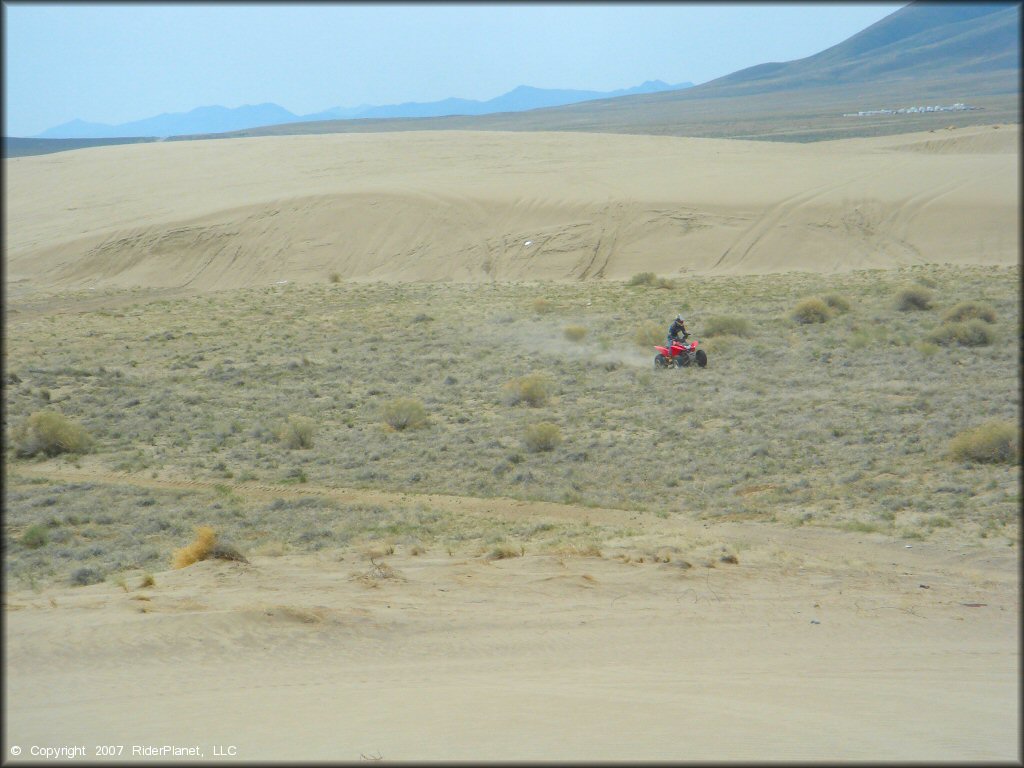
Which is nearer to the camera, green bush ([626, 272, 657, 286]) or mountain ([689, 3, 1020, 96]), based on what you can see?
green bush ([626, 272, 657, 286])

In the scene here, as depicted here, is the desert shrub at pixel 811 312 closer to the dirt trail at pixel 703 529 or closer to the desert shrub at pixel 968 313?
the desert shrub at pixel 968 313

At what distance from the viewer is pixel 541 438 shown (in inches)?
667

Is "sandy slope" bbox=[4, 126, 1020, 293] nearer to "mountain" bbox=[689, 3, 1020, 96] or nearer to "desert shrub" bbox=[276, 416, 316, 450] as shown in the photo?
"desert shrub" bbox=[276, 416, 316, 450]

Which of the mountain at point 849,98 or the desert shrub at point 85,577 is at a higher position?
the mountain at point 849,98

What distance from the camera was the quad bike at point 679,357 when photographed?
2267 centimetres

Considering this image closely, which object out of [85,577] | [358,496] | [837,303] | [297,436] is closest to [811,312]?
[837,303]

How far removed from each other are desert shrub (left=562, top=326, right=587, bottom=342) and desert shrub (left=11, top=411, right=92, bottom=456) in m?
13.8

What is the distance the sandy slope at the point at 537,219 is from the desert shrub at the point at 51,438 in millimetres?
27749

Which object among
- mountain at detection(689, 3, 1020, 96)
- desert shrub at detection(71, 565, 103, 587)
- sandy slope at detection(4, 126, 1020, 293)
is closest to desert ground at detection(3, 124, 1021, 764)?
desert shrub at detection(71, 565, 103, 587)

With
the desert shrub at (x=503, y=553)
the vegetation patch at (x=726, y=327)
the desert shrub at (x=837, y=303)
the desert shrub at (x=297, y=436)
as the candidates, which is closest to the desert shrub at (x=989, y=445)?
the desert shrub at (x=503, y=553)

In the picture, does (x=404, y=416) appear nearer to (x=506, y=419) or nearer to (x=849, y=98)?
(x=506, y=419)

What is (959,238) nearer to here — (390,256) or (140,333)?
(390,256)

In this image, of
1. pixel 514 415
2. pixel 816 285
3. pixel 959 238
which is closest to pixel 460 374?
pixel 514 415

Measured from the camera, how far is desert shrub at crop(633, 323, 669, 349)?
26.1 m
